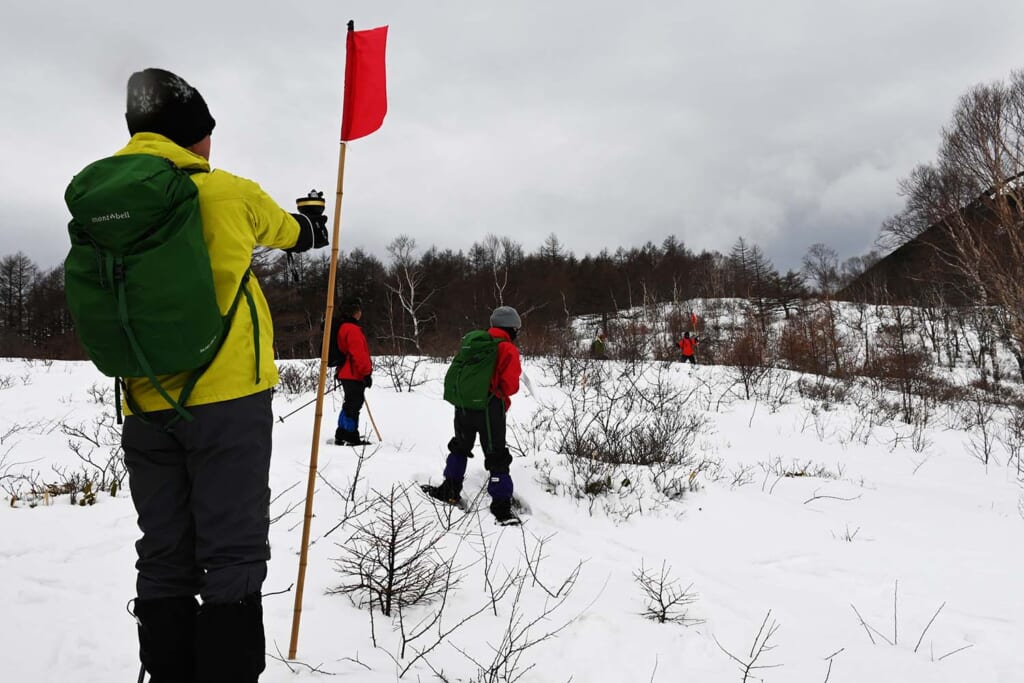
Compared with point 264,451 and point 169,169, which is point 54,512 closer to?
point 264,451

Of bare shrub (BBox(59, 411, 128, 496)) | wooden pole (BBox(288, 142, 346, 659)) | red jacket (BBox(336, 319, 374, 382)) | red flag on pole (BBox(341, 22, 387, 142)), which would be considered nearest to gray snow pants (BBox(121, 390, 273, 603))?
wooden pole (BBox(288, 142, 346, 659))

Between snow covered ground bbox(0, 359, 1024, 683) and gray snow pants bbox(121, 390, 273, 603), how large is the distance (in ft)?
A: 2.30

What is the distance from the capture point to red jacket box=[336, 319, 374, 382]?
6.09 m

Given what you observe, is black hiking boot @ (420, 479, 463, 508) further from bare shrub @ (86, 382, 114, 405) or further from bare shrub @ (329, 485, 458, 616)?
bare shrub @ (86, 382, 114, 405)

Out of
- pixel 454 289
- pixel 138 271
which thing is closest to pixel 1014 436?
pixel 138 271

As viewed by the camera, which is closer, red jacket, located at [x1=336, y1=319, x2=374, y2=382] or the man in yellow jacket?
the man in yellow jacket

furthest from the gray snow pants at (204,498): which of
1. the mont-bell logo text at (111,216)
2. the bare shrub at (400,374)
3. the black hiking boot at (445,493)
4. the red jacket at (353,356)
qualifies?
the bare shrub at (400,374)

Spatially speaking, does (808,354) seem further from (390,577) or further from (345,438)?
(390,577)

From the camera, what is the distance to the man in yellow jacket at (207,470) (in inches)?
53.4

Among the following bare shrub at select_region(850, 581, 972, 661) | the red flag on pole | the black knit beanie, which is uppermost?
the red flag on pole

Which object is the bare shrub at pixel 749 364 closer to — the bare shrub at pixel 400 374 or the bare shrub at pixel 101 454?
the bare shrub at pixel 400 374

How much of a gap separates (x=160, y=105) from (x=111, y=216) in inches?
19.2

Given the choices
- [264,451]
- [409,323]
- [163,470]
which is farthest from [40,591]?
[409,323]

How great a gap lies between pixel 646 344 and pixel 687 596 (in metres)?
13.0
